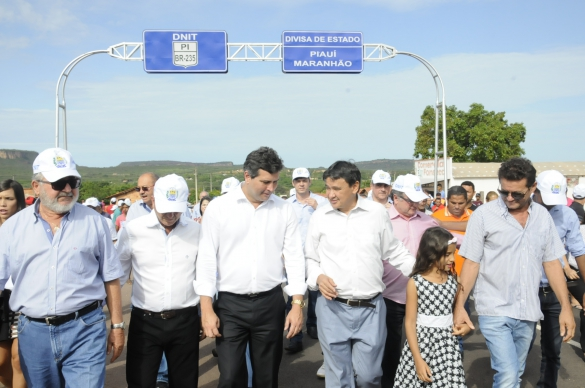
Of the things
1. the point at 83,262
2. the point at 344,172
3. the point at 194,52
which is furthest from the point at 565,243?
the point at 194,52

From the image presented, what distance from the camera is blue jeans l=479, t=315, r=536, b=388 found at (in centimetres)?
379

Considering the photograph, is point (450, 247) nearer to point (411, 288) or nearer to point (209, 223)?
point (411, 288)

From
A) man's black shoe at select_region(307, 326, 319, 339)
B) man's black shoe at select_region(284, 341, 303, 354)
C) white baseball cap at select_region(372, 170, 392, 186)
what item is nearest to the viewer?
white baseball cap at select_region(372, 170, 392, 186)

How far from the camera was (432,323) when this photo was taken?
3.77 metres

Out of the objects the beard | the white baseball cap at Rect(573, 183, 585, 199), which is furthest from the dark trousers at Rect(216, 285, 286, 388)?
the white baseball cap at Rect(573, 183, 585, 199)

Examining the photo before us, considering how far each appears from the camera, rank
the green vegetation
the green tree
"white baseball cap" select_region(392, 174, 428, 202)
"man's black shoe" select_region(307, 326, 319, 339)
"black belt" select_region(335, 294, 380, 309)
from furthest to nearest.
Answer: the green vegetation, the green tree, "man's black shoe" select_region(307, 326, 319, 339), "white baseball cap" select_region(392, 174, 428, 202), "black belt" select_region(335, 294, 380, 309)

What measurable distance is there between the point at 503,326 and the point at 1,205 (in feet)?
14.1

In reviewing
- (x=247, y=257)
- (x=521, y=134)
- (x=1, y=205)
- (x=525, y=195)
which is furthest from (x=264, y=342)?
(x=521, y=134)

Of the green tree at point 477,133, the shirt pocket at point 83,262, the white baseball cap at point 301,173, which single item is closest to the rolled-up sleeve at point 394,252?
the shirt pocket at point 83,262

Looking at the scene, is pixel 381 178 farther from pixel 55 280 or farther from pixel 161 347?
pixel 55 280

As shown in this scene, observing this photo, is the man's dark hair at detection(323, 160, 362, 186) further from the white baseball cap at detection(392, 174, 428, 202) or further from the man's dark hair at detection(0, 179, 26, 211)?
the man's dark hair at detection(0, 179, 26, 211)

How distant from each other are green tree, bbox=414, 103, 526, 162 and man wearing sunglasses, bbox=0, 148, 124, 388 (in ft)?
122

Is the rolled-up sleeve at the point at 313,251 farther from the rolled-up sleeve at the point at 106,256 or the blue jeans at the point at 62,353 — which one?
the blue jeans at the point at 62,353

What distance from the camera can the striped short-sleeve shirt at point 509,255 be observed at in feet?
12.6
